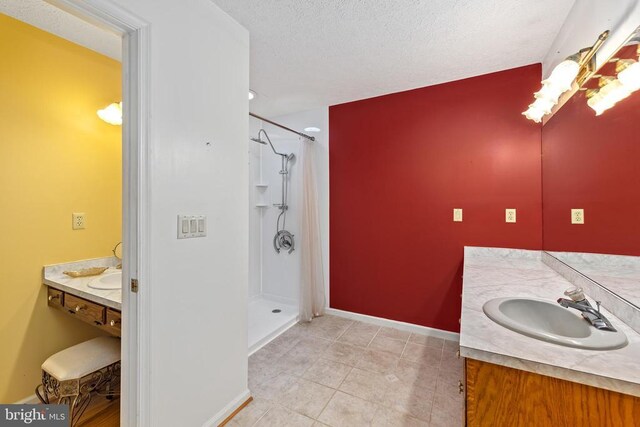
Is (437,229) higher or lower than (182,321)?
higher

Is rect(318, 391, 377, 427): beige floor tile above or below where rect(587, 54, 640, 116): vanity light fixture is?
below

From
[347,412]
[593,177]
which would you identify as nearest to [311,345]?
[347,412]

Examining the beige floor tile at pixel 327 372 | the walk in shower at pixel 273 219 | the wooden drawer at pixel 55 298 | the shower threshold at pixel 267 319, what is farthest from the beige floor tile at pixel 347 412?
the wooden drawer at pixel 55 298

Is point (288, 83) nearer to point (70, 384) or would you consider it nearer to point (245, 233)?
point (245, 233)

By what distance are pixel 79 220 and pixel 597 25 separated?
3.29 m

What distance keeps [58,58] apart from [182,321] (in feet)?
6.43

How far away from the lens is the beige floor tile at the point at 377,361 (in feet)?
6.72

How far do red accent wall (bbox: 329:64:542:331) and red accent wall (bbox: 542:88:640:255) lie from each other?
245 mm

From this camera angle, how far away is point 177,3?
128 cm

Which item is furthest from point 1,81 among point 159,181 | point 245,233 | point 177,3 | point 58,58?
point 245,233

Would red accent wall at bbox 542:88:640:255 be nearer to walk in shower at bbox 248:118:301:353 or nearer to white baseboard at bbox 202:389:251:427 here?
white baseboard at bbox 202:389:251:427

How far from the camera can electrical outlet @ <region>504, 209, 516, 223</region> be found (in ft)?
7.28

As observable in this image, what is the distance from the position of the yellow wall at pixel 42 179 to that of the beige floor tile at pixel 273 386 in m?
1.27

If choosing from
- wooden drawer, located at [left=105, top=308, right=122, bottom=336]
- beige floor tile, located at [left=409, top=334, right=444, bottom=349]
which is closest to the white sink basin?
wooden drawer, located at [left=105, top=308, right=122, bottom=336]
